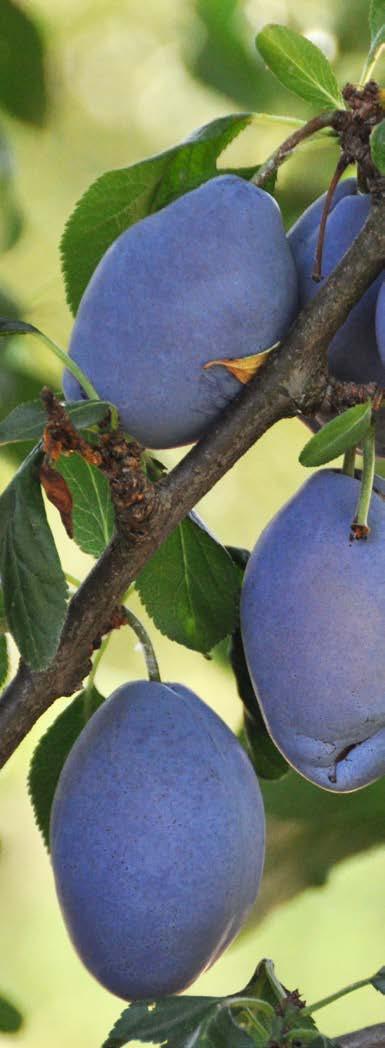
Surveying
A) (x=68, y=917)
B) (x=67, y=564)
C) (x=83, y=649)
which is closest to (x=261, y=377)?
(x=83, y=649)

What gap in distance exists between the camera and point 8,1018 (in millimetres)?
1045

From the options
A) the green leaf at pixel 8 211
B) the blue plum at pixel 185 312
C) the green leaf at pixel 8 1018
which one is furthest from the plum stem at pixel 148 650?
the green leaf at pixel 8 211

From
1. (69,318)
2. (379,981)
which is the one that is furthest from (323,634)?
(69,318)

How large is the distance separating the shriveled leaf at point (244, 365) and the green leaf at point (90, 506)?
0.63 feet

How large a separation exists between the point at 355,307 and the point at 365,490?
0.09 metres

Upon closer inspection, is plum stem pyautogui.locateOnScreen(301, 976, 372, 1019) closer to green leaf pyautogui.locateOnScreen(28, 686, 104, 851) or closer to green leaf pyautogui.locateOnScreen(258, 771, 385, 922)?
green leaf pyautogui.locateOnScreen(28, 686, 104, 851)

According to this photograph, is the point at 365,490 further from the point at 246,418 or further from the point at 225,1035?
the point at 225,1035

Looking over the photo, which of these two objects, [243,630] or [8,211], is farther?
[8,211]

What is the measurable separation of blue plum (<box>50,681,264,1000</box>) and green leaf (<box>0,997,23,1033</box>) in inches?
15.5

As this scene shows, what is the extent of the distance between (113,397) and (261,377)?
0.06 meters

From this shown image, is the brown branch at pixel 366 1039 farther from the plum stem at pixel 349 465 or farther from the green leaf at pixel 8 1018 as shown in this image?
the green leaf at pixel 8 1018

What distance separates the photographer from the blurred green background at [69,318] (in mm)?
1235

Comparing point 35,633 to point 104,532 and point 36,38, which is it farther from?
point 36,38

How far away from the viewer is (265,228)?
0.62 meters
